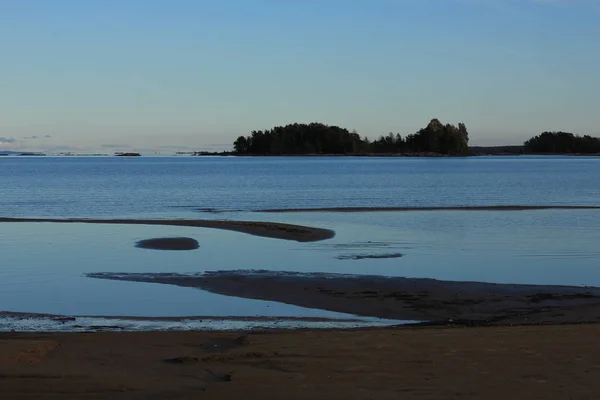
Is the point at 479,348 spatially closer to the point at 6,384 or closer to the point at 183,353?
the point at 183,353

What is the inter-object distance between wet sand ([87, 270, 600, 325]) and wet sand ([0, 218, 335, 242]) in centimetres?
885

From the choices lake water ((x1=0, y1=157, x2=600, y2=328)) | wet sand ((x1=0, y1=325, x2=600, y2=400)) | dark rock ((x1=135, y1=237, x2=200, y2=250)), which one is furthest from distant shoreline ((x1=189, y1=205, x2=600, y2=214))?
wet sand ((x1=0, y1=325, x2=600, y2=400))

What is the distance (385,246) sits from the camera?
23.8m

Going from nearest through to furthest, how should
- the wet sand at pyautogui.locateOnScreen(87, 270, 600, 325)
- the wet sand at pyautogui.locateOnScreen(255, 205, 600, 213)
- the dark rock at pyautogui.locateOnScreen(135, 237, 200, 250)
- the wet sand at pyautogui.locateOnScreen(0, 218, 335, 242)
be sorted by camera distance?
1. the wet sand at pyautogui.locateOnScreen(87, 270, 600, 325)
2. the dark rock at pyautogui.locateOnScreen(135, 237, 200, 250)
3. the wet sand at pyautogui.locateOnScreen(0, 218, 335, 242)
4. the wet sand at pyautogui.locateOnScreen(255, 205, 600, 213)

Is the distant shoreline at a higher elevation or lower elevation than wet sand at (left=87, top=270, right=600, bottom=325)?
lower

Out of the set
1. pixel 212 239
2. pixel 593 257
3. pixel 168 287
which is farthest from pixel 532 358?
pixel 212 239

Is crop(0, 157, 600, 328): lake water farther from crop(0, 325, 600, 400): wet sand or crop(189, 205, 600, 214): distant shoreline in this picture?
crop(0, 325, 600, 400): wet sand

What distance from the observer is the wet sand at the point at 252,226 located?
26995mm

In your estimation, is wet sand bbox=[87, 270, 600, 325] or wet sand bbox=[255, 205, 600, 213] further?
wet sand bbox=[255, 205, 600, 213]

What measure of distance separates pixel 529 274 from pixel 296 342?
9501 mm

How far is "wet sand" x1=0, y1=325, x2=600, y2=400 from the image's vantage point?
7.40 m

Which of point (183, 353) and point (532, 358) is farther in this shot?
point (183, 353)

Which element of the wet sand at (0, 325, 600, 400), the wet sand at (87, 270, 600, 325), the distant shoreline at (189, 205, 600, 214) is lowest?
the distant shoreline at (189, 205, 600, 214)

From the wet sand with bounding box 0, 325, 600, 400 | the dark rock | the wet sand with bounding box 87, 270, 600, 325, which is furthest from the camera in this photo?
the dark rock
